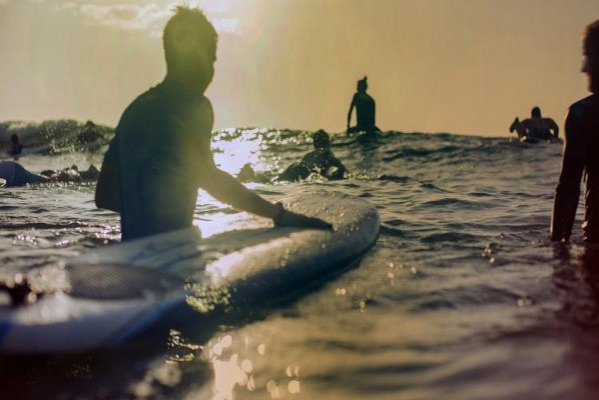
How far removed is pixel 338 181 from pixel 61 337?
344 inches

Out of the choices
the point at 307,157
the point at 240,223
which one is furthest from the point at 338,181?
the point at 240,223

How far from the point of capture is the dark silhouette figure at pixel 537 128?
1554 cm

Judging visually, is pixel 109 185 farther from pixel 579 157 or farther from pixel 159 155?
pixel 579 157

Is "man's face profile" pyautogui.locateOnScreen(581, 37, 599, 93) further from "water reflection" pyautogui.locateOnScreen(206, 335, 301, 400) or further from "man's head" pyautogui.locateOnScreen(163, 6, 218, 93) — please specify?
"water reflection" pyautogui.locateOnScreen(206, 335, 301, 400)

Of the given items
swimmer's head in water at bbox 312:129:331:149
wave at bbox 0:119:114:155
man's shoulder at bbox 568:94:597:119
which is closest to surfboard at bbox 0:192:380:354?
man's shoulder at bbox 568:94:597:119

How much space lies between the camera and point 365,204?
4883 mm

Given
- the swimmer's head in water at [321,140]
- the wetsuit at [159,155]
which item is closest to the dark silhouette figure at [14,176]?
the swimmer's head in water at [321,140]

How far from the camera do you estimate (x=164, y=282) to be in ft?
8.99

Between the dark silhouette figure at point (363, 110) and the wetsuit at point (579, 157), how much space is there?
43.6 feet

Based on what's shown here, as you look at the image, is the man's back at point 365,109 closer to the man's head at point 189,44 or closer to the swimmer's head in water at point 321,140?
the swimmer's head in water at point 321,140

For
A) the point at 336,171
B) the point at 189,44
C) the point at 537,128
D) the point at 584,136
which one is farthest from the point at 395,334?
the point at 537,128

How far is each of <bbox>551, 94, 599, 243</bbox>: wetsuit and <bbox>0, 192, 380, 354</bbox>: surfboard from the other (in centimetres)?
136

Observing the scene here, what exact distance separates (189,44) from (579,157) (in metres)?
2.50

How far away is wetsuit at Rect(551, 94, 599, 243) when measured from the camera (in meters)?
3.41
